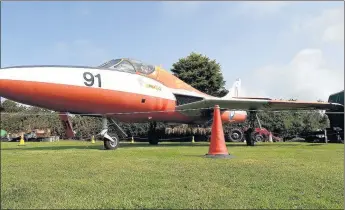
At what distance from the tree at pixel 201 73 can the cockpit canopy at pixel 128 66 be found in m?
25.4

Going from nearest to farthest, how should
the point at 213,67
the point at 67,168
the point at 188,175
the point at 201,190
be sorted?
the point at 201,190, the point at 188,175, the point at 67,168, the point at 213,67

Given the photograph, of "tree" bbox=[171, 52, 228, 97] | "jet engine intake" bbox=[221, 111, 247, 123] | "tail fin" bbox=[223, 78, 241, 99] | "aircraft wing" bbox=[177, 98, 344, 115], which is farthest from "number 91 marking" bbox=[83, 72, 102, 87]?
"tree" bbox=[171, 52, 228, 97]

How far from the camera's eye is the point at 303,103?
14.9 metres

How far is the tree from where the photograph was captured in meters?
37.8

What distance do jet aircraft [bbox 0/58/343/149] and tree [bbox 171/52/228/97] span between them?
72.6 feet

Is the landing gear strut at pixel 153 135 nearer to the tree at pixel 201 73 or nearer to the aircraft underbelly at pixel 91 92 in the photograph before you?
the aircraft underbelly at pixel 91 92

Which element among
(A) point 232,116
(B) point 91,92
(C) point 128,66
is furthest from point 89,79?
(A) point 232,116

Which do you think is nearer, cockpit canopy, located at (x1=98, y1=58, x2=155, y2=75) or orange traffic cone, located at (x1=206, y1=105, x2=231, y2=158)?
orange traffic cone, located at (x1=206, y1=105, x2=231, y2=158)

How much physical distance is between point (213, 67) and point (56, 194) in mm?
36031

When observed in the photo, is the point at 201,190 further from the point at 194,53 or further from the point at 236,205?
the point at 194,53

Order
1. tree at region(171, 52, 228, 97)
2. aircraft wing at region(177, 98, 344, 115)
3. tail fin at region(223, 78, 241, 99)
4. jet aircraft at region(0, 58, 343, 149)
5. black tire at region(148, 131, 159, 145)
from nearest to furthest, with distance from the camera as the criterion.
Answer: jet aircraft at region(0, 58, 343, 149) → aircraft wing at region(177, 98, 344, 115) → black tire at region(148, 131, 159, 145) → tail fin at region(223, 78, 241, 99) → tree at region(171, 52, 228, 97)

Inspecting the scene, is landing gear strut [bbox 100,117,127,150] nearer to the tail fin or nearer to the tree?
the tail fin

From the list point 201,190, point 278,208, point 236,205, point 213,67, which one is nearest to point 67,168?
point 201,190

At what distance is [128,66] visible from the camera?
1168 centimetres
